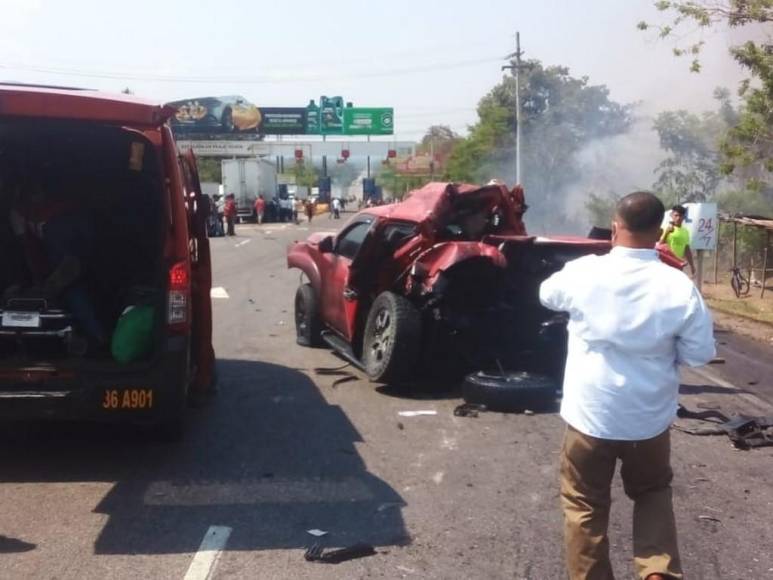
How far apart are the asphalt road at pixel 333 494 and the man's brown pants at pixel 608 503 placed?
76 cm

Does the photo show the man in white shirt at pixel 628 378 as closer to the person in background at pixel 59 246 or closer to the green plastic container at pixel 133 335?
the green plastic container at pixel 133 335

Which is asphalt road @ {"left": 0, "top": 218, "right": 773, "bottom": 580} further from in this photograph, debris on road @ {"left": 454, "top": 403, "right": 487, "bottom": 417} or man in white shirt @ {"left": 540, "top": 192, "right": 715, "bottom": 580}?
man in white shirt @ {"left": 540, "top": 192, "right": 715, "bottom": 580}

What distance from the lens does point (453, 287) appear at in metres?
8.77

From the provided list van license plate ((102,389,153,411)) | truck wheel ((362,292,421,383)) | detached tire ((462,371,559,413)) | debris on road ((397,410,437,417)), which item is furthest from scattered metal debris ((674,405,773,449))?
van license plate ((102,389,153,411))

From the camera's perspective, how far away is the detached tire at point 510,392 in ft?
27.1

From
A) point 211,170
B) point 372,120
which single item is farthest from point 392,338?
point 211,170

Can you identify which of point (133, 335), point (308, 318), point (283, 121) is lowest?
point (308, 318)

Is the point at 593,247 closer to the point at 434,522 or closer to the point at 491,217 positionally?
the point at 491,217

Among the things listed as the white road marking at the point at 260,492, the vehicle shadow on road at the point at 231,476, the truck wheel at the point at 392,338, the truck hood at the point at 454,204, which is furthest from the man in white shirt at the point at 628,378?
the truck hood at the point at 454,204

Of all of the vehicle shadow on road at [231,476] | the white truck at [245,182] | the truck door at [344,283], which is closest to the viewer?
the vehicle shadow on road at [231,476]

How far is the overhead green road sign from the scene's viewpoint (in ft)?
214

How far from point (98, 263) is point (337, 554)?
3.56 meters

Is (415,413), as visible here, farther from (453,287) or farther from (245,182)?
(245,182)

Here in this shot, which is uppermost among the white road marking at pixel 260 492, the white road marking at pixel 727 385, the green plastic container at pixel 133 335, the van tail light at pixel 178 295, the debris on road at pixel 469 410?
the van tail light at pixel 178 295
